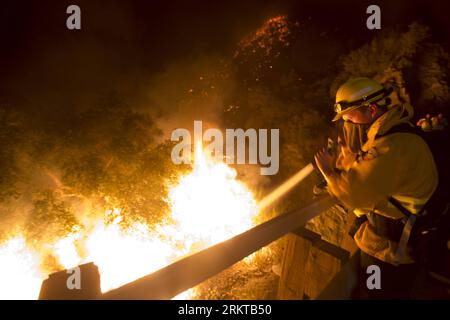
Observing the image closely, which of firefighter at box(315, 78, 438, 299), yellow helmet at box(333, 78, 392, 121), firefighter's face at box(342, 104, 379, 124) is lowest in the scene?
firefighter at box(315, 78, 438, 299)

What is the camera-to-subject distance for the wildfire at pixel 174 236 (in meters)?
14.8

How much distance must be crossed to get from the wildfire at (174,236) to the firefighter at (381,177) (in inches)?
466

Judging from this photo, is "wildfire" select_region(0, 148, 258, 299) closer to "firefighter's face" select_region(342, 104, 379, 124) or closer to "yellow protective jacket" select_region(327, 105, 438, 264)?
"firefighter's face" select_region(342, 104, 379, 124)

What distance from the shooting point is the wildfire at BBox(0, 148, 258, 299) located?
48.5ft

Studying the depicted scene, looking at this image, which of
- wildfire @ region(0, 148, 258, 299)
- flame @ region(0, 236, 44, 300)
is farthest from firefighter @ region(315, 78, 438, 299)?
flame @ region(0, 236, 44, 300)

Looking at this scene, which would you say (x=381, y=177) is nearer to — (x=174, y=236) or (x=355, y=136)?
(x=355, y=136)

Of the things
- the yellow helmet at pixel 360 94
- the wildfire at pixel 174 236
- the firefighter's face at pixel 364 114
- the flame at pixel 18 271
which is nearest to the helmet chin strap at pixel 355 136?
the firefighter's face at pixel 364 114

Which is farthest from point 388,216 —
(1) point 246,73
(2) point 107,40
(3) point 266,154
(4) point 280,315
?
(2) point 107,40

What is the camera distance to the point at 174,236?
49.1 feet

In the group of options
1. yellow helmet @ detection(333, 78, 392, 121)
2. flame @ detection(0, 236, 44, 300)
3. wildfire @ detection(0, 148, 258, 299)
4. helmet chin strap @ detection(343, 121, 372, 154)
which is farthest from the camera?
flame @ detection(0, 236, 44, 300)

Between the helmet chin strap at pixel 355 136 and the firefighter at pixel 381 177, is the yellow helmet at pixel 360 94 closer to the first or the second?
the firefighter at pixel 381 177

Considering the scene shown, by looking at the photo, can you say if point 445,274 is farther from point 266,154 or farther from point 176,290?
point 266,154

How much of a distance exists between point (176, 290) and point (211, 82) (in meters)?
17.3

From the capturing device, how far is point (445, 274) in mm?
2961
